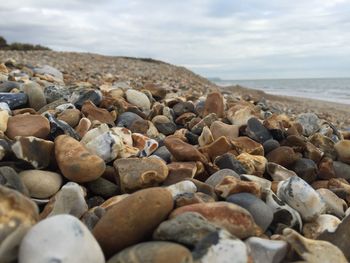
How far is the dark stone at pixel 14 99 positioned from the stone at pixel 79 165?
1209 mm

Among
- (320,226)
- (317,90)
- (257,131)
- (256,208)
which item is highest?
(257,131)

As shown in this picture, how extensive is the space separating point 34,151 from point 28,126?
428mm

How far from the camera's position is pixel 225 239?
1.48 m

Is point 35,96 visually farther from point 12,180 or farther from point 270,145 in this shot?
point 270,145

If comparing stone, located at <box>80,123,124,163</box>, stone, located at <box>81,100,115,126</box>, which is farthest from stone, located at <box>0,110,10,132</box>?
stone, located at <box>81,100,115,126</box>

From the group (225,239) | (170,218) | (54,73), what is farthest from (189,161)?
(54,73)

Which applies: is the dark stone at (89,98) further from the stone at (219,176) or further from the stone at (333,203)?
the stone at (333,203)

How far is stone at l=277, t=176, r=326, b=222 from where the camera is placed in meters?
2.10

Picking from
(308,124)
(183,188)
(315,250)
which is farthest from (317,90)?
(315,250)

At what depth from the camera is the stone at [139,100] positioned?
3830 millimetres

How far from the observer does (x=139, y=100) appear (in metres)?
3.86

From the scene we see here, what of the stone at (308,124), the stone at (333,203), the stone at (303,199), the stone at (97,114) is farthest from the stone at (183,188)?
the stone at (308,124)

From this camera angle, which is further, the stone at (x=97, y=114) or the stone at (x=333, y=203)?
the stone at (x=97, y=114)

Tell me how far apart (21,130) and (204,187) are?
1114mm
